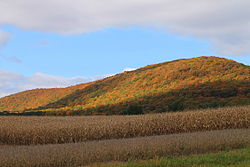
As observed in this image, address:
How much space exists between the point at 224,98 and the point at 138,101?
963 cm

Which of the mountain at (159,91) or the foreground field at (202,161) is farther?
the mountain at (159,91)

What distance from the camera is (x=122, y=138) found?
1727cm

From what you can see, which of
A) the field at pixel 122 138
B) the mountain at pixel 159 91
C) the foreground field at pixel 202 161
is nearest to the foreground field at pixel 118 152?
the field at pixel 122 138

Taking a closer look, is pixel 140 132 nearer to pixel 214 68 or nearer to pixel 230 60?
pixel 214 68

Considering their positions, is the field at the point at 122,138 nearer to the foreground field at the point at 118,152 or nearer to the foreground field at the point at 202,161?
the foreground field at the point at 118,152

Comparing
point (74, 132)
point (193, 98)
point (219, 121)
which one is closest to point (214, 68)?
point (193, 98)

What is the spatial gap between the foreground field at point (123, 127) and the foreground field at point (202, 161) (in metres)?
7.38

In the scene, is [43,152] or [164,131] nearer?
[43,152]

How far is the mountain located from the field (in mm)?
9323

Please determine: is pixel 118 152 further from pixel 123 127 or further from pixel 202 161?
pixel 123 127

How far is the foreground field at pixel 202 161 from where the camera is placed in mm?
9641

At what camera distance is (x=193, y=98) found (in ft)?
115

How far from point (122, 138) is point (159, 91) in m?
23.7

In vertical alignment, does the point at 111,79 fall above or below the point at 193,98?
above
